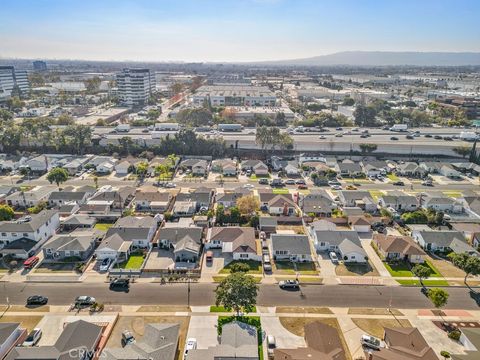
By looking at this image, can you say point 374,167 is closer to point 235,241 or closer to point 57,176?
point 235,241

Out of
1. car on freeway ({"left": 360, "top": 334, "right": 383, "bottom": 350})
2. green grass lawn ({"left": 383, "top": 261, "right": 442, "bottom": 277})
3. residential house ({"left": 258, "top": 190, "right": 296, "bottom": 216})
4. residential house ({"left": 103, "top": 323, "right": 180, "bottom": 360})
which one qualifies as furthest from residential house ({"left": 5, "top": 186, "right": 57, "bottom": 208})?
green grass lawn ({"left": 383, "top": 261, "right": 442, "bottom": 277})

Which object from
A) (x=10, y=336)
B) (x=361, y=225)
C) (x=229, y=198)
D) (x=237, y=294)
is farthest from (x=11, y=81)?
(x=237, y=294)

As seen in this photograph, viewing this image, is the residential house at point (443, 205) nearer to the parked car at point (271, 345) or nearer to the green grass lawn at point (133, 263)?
the parked car at point (271, 345)

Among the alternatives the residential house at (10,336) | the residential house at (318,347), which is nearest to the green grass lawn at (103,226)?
the residential house at (10,336)

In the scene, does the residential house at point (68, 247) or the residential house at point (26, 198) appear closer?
the residential house at point (68, 247)

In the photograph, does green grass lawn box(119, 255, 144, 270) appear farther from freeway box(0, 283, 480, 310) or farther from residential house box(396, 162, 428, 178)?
residential house box(396, 162, 428, 178)

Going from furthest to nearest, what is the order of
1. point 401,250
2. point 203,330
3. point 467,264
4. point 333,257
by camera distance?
point 333,257 < point 401,250 < point 467,264 < point 203,330
